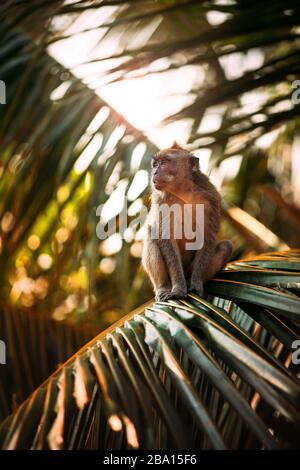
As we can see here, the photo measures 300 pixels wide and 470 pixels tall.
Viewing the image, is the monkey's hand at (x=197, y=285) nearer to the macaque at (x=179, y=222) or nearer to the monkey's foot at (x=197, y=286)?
the monkey's foot at (x=197, y=286)

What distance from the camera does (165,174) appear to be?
3928 millimetres

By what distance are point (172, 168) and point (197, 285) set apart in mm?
892

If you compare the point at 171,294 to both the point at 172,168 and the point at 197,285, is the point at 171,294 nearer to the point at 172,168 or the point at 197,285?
the point at 197,285

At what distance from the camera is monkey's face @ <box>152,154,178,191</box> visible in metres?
3.91

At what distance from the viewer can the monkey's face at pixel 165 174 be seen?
3.91 metres

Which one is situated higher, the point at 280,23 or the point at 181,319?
the point at 280,23

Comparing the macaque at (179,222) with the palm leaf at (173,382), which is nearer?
the palm leaf at (173,382)

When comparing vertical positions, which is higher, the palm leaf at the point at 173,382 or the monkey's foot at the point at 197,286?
the monkey's foot at the point at 197,286

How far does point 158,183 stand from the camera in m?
3.93

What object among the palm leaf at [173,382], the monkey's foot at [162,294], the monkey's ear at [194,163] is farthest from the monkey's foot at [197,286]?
the monkey's ear at [194,163]
